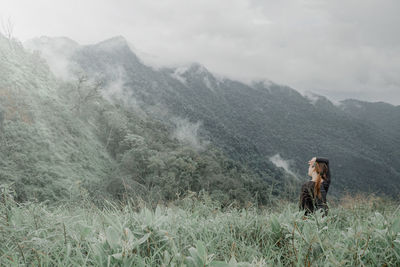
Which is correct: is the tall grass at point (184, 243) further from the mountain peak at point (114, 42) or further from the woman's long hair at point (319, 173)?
the mountain peak at point (114, 42)

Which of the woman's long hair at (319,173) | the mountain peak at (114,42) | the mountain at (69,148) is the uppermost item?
the mountain peak at (114,42)

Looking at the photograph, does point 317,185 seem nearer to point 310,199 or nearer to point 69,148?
point 310,199

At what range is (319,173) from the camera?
4.08 meters

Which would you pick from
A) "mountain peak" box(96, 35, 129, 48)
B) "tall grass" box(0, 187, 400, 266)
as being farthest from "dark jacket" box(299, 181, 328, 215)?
"mountain peak" box(96, 35, 129, 48)

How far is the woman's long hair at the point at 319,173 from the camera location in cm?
387

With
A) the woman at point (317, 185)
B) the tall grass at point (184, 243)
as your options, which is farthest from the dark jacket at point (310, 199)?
the tall grass at point (184, 243)

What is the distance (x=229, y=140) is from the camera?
12706 cm

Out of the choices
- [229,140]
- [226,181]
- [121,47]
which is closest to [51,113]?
[226,181]

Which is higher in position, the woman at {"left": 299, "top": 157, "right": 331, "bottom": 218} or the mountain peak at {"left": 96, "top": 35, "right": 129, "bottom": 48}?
the mountain peak at {"left": 96, "top": 35, "right": 129, "bottom": 48}

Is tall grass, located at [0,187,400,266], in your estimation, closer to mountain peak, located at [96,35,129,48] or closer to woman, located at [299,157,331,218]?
woman, located at [299,157,331,218]

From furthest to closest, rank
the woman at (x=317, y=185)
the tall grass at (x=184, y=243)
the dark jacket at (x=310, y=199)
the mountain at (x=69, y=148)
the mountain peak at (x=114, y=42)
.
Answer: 1. the mountain peak at (x=114, y=42)
2. the mountain at (x=69, y=148)
3. the woman at (x=317, y=185)
4. the dark jacket at (x=310, y=199)
5. the tall grass at (x=184, y=243)

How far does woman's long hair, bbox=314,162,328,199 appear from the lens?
12.7 feet

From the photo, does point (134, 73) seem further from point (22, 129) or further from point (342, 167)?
point (342, 167)

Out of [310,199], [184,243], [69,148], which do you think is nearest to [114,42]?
[69,148]
